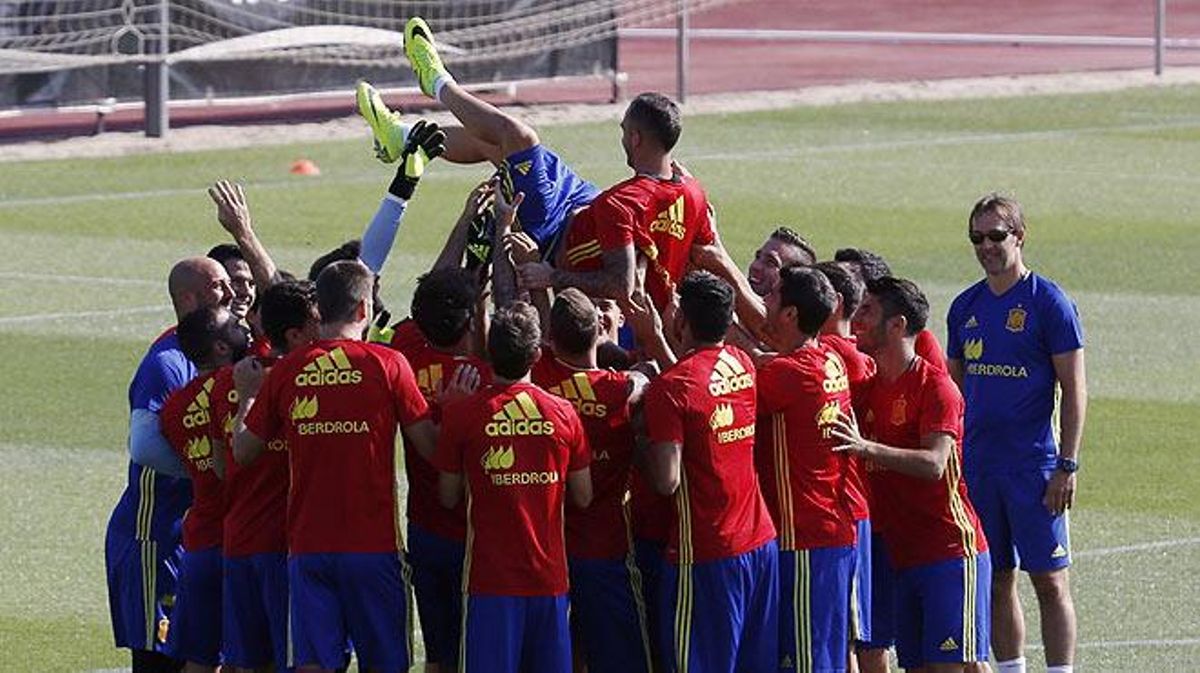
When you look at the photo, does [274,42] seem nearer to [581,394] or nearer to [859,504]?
[859,504]

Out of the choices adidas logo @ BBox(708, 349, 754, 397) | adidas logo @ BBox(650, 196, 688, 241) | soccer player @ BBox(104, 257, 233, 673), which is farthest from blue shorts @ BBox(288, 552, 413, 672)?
adidas logo @ BBox(650, 196, 688, 241)

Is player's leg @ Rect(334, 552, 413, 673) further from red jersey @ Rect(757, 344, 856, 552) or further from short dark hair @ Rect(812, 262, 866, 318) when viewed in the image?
short dark hair @ Rect(812, 262, 866, 318)

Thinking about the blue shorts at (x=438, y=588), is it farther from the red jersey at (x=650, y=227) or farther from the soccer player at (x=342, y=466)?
the red jersey at (x=650, y=227)

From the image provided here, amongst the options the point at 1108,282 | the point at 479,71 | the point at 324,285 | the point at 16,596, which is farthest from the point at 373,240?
the point at 479,71

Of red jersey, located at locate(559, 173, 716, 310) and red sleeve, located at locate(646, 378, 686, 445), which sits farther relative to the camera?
red jersey, located at locate(559, 173, 716, 310)

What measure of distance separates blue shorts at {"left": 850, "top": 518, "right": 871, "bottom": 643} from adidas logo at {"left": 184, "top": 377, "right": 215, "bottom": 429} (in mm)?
2393

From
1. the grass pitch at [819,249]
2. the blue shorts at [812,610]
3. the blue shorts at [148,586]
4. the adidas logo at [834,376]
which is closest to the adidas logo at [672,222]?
the adidas logo at [834,376]

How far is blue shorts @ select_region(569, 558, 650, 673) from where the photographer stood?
9.77m

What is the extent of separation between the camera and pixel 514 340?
9281 mm

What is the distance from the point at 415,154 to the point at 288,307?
40.9 inches

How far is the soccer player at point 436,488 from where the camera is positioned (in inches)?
383

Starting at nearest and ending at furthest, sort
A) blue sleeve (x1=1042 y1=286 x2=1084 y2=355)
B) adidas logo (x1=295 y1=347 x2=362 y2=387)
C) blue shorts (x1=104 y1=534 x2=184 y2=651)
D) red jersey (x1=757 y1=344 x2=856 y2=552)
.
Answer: adidas logo (x1=295 y1=347 x2=362 y2=387) → red jersey (x1=757 y1=344 x2=856 y2=552) → blue shorts (x1=104 y1=534 x2=184 y2=651) → blue sleeve (x1=1042 y1=286 x2=1084 y2=355)

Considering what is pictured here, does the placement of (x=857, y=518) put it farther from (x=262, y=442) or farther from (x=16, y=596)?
(x=16, y=596)

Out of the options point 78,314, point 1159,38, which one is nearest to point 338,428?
point 78,314
